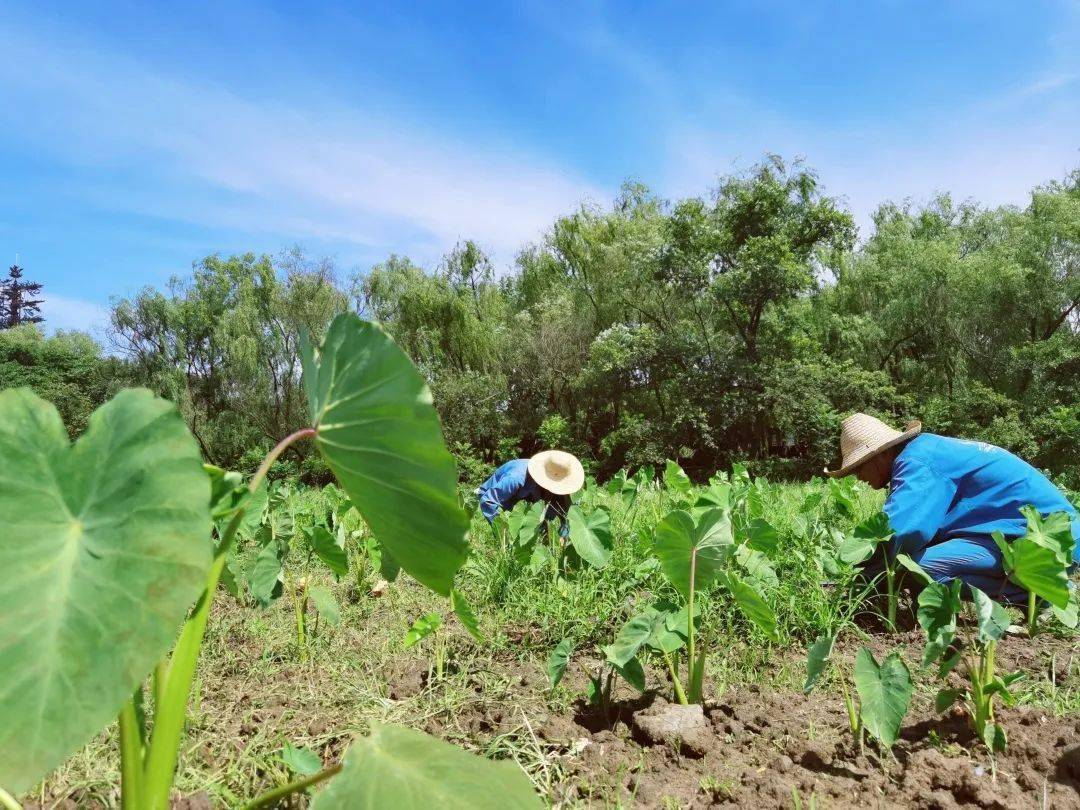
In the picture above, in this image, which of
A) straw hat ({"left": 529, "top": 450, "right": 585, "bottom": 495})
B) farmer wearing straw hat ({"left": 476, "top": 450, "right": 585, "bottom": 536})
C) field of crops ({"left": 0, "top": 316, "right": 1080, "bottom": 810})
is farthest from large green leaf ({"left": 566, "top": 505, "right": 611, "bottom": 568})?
straw hat ({"left": 529, "top": 450, "right": 585, "bottom": 495})

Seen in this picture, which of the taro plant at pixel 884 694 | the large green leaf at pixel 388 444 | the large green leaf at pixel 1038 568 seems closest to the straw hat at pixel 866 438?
the large green leaf at pixel 1038 568

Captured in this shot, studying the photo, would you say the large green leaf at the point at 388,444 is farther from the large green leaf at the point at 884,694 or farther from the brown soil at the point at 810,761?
the large green leaf at the point at 884,694

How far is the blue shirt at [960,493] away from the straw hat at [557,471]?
6.40 ft

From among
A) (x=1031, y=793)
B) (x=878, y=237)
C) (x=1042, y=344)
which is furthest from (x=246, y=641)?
(x=878, y=237)

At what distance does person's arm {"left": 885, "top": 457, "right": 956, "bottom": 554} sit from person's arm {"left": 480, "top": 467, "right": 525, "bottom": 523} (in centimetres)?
242

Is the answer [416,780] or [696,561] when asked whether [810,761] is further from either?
[416,780]

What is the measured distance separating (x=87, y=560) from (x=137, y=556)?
0.05 metres

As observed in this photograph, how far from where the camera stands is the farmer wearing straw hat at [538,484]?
4.55 m

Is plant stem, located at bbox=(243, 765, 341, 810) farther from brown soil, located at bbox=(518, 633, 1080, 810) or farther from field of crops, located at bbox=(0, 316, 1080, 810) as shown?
brown soil, located at bbox=(518, 633, 1080, 810)

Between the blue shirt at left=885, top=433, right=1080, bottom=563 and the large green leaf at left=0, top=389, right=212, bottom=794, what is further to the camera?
the blue shirt at left=885, top=433, right=1080, bottom=563

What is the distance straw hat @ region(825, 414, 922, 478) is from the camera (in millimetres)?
3232

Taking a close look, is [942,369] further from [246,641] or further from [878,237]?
[246,641]

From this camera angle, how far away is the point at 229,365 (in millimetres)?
19328

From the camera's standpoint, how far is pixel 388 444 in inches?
34.3
